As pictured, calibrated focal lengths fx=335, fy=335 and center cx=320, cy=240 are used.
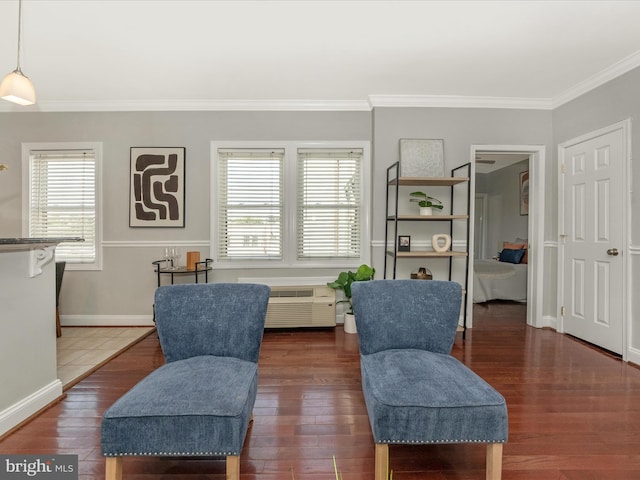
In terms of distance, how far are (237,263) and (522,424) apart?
10.00ft

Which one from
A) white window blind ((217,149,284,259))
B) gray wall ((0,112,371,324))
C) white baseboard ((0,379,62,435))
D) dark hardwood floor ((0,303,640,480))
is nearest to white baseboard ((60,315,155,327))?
gray wall ((0,112,371,324))

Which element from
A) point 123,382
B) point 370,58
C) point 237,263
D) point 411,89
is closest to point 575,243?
point 411,89

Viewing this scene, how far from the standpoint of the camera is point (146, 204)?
3.89m

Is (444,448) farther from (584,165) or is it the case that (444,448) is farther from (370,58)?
(584,165)

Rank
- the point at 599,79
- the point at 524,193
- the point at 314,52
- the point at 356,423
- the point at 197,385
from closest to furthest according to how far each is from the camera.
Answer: the point at 197,385
the point at 356,423
the point at 314,52
the point at 599,79
the point at 524,193

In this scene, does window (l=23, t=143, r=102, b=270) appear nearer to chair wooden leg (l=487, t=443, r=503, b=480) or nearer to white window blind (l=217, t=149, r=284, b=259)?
white window blind (l=217, t=149, r=284, b=259)

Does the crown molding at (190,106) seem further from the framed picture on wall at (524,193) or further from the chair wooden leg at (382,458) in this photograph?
the framed picture on wall at (524,193)

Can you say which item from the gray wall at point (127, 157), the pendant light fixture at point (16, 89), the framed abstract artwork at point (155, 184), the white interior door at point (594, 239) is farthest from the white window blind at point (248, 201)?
the white interior door at point (594, 239)

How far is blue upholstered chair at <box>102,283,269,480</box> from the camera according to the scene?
4.09 ft

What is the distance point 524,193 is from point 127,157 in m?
6.65

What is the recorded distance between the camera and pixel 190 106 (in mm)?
3877

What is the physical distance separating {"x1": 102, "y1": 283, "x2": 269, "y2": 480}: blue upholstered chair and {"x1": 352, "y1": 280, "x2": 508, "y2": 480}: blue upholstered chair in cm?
57

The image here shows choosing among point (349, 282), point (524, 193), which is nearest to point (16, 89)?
point (349, 282)

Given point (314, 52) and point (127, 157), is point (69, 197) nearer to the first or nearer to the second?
point (127, 157)
